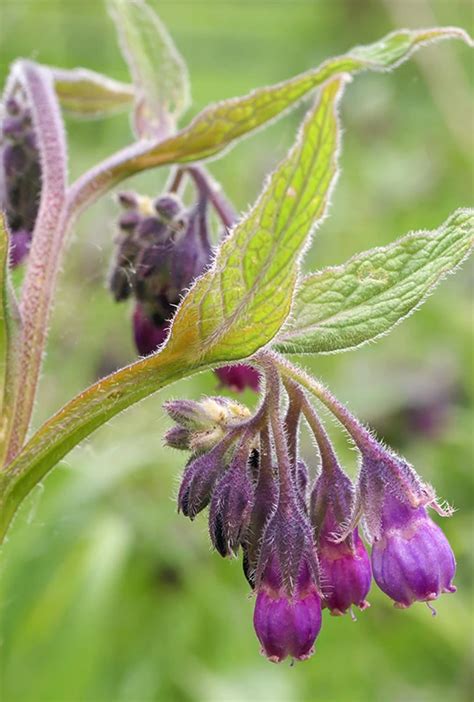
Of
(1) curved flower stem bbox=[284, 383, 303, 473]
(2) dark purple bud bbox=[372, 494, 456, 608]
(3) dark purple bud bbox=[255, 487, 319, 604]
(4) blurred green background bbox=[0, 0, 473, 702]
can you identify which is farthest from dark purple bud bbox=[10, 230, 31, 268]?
(2) dark purple bud bbox=[372, 494, 456, 608]

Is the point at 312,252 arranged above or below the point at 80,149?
below

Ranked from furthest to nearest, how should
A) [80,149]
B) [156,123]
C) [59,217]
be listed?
1. [80,149]
2. [156,123]
3. [59,217]

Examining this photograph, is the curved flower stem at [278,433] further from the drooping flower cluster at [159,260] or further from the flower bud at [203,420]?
the drooping flower cluster at [159,260]

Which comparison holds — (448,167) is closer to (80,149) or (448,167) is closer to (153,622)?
(80,149)

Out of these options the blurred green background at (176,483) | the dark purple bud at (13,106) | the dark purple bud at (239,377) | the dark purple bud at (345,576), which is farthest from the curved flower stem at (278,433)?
the dark purple bud at (13,106)

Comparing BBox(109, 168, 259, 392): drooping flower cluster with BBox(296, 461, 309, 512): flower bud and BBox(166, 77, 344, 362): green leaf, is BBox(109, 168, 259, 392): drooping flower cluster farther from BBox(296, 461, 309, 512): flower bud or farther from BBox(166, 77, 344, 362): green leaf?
BBox(166, 77, 344, 362): green leaf

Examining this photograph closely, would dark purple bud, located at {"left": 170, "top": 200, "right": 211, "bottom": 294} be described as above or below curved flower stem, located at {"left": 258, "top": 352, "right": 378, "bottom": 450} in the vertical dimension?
above

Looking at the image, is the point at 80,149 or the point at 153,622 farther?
the point at 80,149

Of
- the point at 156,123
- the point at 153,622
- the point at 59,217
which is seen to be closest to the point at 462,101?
the point at 153,622
